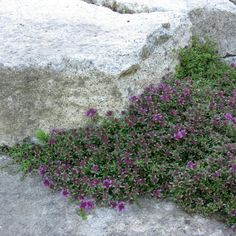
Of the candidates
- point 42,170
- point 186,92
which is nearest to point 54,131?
point 42,170

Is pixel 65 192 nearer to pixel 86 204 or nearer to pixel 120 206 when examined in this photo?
pixel 86 204

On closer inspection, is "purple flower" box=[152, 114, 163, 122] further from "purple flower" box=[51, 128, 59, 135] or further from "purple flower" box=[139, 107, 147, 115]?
"purple flower" box=[51, 128, 59, 135]

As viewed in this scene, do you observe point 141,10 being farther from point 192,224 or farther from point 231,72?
point 192,224

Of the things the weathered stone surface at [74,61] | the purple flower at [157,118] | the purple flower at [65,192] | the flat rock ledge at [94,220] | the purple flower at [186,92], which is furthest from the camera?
the purple flower at [186,92]

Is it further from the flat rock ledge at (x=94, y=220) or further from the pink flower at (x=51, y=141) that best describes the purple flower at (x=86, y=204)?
the pink flower at (x=51, y=141)

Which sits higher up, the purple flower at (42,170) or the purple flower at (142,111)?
the purple flower at (142,111)

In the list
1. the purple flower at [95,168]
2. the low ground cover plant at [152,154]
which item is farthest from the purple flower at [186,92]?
the purple flower at [95,168]

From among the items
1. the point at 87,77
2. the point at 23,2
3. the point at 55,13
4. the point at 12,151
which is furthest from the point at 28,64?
the point at 23,2
